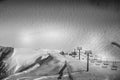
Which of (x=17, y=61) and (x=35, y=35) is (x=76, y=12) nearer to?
(x=35, y=35)

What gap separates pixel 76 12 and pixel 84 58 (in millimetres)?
4995

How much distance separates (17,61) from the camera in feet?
76.9

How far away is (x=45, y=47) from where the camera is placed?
14617 mm

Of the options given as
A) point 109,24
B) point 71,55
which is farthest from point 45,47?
point 109,24

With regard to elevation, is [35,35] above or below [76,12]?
below

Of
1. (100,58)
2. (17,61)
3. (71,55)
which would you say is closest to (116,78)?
(100,58)

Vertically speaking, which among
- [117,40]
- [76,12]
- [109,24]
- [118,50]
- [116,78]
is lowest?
[116,78]

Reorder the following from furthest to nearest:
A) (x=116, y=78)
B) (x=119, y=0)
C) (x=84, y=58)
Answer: (x=84, y=58), (x=119, y=0), (x=116, y=78)

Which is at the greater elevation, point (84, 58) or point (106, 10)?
point (106, 10)

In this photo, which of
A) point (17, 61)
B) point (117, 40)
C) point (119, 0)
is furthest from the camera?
point (17, 61)

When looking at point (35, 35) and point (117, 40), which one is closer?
point (117, 40)

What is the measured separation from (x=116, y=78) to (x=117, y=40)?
5060 mm

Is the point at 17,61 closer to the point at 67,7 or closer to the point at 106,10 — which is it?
the point at 67,7

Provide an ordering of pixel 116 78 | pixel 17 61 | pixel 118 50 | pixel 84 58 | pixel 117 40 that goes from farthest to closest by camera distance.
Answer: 1. pixel 17 61
2. pixel 84 58
3. pixel 118 50
4. pixel 117 40
5. pixel 116 78
